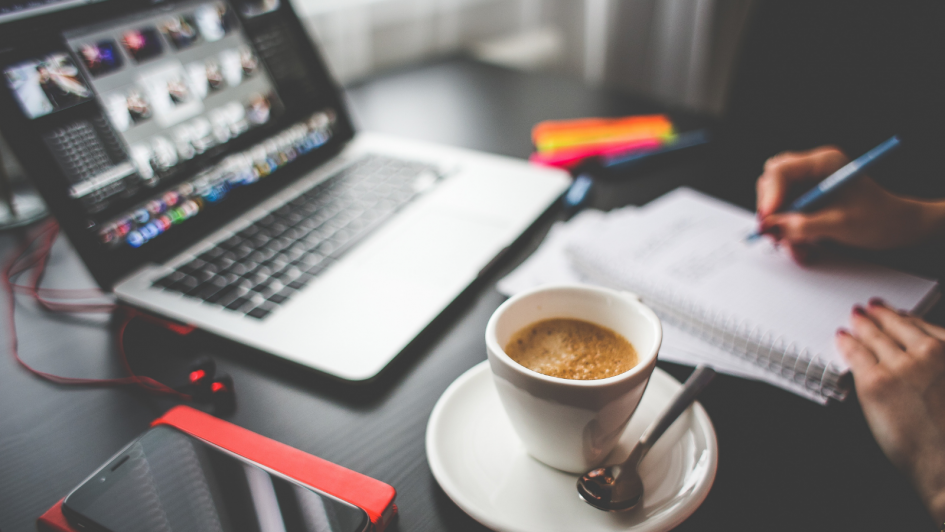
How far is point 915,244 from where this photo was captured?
2.11 feet

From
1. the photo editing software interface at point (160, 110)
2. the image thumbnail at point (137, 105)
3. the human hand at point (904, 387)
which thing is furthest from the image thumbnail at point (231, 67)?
the human hand at point (904, 387)

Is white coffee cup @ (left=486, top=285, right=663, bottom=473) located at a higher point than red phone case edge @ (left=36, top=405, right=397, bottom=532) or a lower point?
higher

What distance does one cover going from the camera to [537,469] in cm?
40

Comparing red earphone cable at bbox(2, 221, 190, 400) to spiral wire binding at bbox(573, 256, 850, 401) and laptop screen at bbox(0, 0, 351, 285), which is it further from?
spiral wire binding at bbox(573, 256, 850, 401)

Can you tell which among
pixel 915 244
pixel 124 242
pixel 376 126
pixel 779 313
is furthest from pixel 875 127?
pixel 124 242

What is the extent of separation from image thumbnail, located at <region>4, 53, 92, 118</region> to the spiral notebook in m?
0.57

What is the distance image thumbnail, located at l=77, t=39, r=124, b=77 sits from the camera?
0.60m

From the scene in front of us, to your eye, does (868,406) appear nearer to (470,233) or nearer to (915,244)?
(915,244)

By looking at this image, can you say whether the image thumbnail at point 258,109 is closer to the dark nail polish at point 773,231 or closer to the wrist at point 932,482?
the dark nail polish at point 773,231

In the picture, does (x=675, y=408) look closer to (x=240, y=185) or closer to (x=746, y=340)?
(x=746, y=340)

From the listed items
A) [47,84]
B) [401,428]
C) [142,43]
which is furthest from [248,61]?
[401,428]

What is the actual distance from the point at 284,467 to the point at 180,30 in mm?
579

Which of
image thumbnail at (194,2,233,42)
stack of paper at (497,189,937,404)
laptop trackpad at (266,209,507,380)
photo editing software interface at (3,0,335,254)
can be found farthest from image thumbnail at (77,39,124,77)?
stack of paper at (497,189,937,404)

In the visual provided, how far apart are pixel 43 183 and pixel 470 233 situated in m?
0.45
